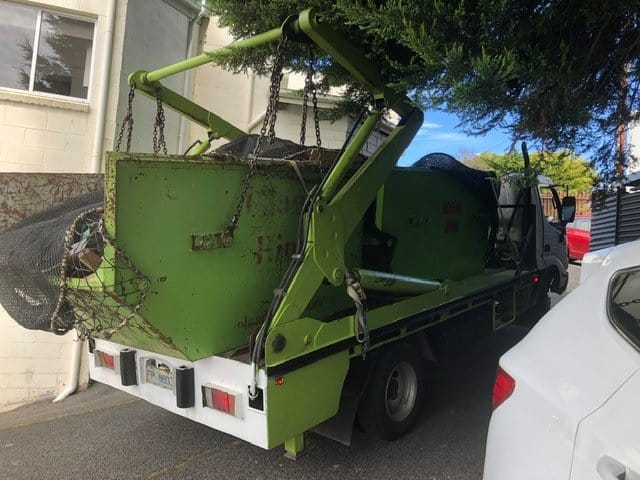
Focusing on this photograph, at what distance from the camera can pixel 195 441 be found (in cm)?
434

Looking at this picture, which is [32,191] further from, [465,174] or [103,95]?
[465,174]

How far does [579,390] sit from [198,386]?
2245 mm

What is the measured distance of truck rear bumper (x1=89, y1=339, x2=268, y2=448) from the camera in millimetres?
3107

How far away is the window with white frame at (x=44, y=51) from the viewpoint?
6816mm

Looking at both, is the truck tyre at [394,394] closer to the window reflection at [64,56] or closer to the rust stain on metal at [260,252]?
the rust stain on metal at [260,252]

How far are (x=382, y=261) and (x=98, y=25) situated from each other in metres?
5.20

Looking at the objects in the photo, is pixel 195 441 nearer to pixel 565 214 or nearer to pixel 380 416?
pixel 380 416

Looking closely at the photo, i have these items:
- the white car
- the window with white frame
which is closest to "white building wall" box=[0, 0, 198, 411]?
the window with white frame

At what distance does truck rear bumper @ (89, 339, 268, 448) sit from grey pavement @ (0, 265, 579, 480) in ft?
2.18

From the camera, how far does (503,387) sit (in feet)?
7.71

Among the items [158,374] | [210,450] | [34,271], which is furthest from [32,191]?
[210,450]

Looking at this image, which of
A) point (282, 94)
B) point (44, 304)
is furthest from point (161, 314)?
point (282, 94)

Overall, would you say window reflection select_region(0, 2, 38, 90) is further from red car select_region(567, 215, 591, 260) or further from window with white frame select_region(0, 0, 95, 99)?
red car select_region(567, 215, 591, 260)

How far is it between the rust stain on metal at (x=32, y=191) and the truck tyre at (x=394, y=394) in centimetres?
261
